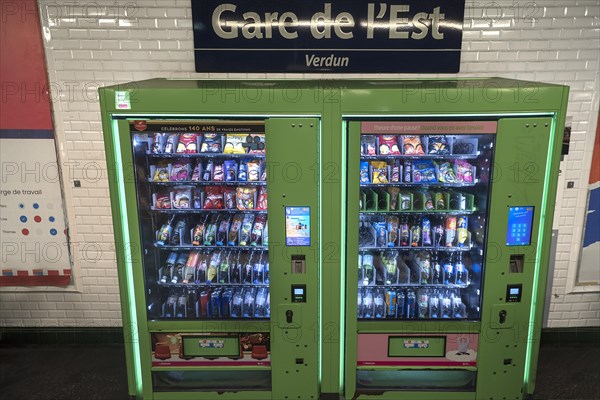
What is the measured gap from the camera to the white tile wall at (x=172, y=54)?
12.8 feet

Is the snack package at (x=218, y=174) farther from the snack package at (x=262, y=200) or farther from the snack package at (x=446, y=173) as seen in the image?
the snack package at (x=446, y=173)

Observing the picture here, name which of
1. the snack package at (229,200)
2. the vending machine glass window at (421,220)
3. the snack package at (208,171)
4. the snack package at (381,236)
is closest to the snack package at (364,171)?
the vending machine glass window at (421,220)

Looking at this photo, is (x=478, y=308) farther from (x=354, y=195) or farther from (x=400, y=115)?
(x=400, y=115)

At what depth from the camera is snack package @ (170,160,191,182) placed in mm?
3295

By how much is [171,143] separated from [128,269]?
89cm

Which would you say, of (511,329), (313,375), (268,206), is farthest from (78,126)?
(511,329)

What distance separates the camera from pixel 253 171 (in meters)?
3.30

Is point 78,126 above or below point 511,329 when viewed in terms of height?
above

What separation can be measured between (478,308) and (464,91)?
4.91 feet

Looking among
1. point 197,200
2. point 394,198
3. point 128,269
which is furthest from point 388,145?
point 128,269

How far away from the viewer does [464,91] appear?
3.00m

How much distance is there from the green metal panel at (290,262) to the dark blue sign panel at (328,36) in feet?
3.61

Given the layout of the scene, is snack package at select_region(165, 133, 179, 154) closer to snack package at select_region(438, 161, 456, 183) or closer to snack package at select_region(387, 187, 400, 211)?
snack package at select_region(387, 187, 400, 211)

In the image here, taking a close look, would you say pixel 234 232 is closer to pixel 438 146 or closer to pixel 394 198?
pixel 394 198
